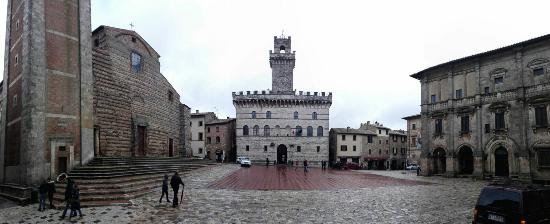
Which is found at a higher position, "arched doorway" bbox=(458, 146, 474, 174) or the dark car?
the dark car

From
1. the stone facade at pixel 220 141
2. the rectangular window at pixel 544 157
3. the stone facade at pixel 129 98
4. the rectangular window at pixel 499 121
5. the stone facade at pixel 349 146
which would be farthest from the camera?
the stone facade at pixel 220 141

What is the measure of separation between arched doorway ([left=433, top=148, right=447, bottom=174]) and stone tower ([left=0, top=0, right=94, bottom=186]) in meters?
32.8

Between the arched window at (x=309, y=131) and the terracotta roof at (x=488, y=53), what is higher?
the terracotta roof at (x=488, y=53)

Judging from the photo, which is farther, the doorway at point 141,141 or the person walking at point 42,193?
the doorway at point 141,141

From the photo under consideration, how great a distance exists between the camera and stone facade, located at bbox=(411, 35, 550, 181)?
30438 mm

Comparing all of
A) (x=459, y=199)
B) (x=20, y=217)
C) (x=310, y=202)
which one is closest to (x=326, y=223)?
(x=310, y=202)

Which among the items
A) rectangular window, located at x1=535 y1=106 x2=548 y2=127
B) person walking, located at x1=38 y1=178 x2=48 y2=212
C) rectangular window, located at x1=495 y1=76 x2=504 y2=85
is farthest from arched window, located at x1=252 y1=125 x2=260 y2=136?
person walking, located at x1=38 y1=178 x2=48 y2=212

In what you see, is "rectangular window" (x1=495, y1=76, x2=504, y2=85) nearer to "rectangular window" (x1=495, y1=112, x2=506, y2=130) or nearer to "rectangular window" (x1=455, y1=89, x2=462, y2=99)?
"rectangular window" (x1=495, y1=112, x2=506, y2=130)

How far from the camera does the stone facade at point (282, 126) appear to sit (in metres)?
61.8

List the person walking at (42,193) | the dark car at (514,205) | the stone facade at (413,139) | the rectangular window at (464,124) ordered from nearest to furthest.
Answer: the dark car at (514,205) < the person walking at (42,193) < the rectangular window at (464,124) < the stone facade at (413,139)

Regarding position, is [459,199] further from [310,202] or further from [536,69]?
[536,69]

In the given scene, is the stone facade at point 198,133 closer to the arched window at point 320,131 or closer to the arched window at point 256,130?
the arched window at point 256,130

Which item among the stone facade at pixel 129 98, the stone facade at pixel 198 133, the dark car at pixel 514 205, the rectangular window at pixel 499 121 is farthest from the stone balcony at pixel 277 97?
the dark car at pixel 514 205

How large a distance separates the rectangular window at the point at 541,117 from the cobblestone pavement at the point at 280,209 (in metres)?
14.4
